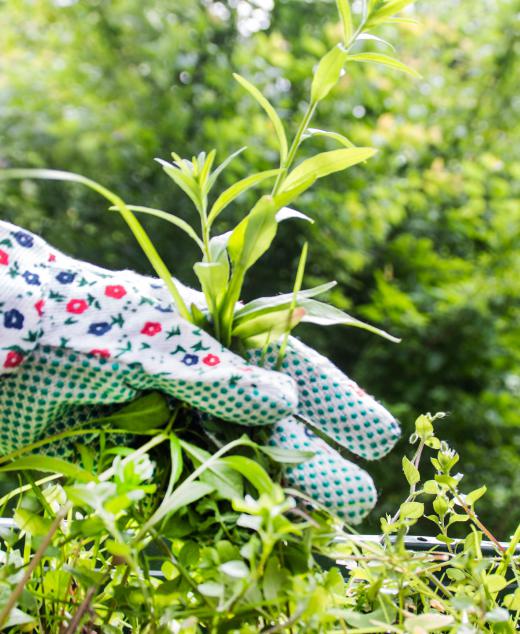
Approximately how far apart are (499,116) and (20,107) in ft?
3.98

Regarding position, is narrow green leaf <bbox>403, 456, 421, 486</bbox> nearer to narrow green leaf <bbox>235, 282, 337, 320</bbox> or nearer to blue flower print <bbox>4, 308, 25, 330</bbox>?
narrow green leaf <bbox>235, 282, 337, 320</bbox>

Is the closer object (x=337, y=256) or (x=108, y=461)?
(x=108, y=461)

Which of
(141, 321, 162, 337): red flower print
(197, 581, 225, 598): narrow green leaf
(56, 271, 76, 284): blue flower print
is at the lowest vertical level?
(197, 581, 225, 598): narrow green leaf

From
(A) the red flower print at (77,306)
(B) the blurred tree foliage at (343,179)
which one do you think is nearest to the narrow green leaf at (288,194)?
(A) the red flower print at (77,306)

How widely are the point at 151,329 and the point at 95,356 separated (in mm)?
29

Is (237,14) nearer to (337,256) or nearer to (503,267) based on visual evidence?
(337,256)

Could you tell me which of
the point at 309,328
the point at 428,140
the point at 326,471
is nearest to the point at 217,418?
the point at 326,471

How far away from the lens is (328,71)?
0.35 m

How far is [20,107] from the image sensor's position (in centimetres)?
176

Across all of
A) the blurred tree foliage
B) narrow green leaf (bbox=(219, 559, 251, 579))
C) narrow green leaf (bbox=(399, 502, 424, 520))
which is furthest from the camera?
the blurred tree foliage

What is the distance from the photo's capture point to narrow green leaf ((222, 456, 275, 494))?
30 cm

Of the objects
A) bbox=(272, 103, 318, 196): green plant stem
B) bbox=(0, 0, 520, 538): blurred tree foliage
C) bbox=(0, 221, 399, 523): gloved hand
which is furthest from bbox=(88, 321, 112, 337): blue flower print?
Result: bbox=(0, 0, 520, 538): blurred tree foliage

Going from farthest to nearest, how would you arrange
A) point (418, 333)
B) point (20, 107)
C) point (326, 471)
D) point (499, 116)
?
point (499, 116), point (20, 107), point (418, 333), point (326, 471)

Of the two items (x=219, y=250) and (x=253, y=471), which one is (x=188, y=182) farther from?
(x=253, y=471)
